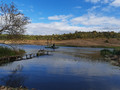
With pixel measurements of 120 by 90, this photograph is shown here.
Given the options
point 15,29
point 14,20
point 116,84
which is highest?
point 14,20

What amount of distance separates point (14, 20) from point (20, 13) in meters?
1.60

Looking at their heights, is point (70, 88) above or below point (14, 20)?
below

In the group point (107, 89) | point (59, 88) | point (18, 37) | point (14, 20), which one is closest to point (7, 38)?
point (18, 37)

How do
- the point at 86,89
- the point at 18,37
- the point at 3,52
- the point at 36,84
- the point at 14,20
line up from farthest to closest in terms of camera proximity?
the point at 3,52 → the point at 18,37 → the point at 14,20 → the point at 36,84 → the point at 86,89

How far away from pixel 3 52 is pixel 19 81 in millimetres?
18560

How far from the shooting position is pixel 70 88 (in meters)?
12.9

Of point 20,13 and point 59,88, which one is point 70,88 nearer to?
point 59,88

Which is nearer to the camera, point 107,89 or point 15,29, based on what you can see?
point 107,89

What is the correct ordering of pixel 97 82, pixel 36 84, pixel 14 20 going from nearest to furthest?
pixel 36 84
pixel 97 82
pixel 14 20

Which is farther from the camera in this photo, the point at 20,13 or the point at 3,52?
the point at 3,52

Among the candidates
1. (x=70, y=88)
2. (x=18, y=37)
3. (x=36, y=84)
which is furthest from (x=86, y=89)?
(x=18, y=37)

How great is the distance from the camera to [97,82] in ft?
49.4

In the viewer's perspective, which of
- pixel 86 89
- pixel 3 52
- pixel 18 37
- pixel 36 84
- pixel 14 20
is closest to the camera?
pixel 86 89

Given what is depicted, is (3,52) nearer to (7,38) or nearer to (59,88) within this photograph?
(7,38)
